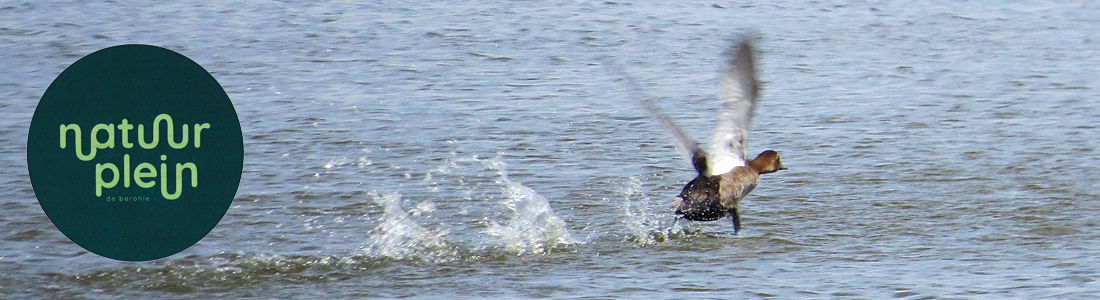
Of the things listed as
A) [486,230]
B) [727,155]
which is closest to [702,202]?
[727,155]

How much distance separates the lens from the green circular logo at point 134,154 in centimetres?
708

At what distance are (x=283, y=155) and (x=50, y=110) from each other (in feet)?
7.07

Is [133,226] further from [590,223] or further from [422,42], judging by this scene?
[422,42]

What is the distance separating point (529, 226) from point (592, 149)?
1.80 meters

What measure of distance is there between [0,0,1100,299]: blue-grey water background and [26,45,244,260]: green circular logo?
0.14 metres

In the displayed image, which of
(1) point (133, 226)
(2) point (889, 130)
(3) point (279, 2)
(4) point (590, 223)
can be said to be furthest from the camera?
(3) point (279, 2)

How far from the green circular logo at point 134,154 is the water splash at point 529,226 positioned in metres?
1.29

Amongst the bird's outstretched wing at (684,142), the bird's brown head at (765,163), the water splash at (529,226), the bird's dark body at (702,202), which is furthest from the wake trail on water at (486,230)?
the bird's brown head at (765,163)

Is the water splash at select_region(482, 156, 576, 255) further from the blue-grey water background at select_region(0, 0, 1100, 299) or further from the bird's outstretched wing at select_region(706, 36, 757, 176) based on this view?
the bird's outstretched wing at select_region(706, 36, 757, 176)

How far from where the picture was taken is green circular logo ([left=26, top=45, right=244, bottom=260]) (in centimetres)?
708

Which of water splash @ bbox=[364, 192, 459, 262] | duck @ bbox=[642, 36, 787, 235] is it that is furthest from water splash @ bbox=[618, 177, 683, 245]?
water splash @ bbox=[364, 192, 459, 262]

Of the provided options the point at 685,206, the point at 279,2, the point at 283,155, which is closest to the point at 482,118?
the point at 283,155

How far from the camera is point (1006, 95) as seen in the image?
11.3m

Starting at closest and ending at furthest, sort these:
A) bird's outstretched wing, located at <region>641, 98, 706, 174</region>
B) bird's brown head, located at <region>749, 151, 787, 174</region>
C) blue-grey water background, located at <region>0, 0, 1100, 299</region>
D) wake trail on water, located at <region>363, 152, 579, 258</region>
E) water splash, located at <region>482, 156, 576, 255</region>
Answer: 1. bird's outstretched wing, located at <region>641, 98, 706, 174</region>
2. blue-grey water background, located at <region>0, 0, 1100, 299</region>
3. wake trail on water, located at <region>363, 152, 579, 258</region>
4. water splash, located at <region>482, 156, 576, 255</region>
5. bird's brown head, located at <region>749, 151, 787, 174</region>
